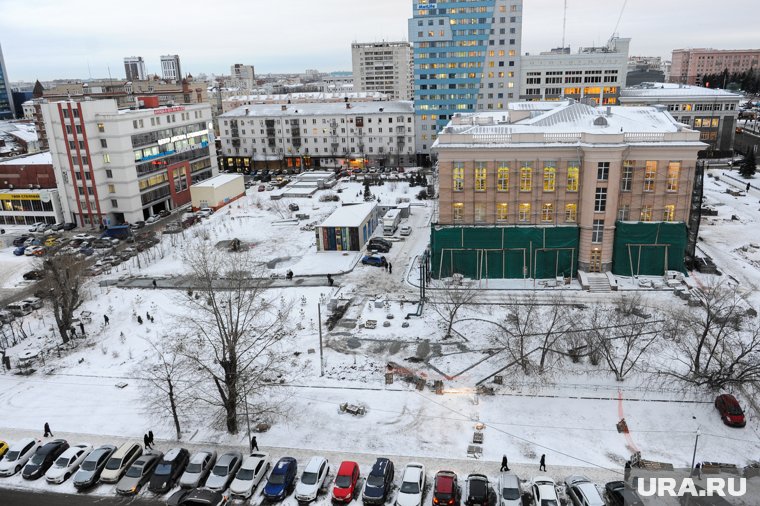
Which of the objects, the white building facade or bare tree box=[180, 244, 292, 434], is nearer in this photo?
bare tree box=[180, 244, 292, 434]

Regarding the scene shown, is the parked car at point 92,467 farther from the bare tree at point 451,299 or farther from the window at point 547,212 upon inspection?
the window at point 547,212

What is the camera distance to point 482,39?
342ft

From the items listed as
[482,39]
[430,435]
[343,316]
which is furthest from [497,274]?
[482,39]

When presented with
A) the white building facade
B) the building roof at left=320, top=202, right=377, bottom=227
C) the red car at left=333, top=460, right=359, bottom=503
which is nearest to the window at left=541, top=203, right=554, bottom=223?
the building roof at left=320, top=202, right=377, bottom=227

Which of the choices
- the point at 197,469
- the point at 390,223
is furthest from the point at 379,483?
the point at 390,223

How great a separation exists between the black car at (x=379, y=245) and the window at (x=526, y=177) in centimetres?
1639

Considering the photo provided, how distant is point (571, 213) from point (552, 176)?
378 centimetres

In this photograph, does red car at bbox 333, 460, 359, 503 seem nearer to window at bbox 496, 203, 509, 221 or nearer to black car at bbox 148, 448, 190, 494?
black car at bbox 148, 448, 190, 494

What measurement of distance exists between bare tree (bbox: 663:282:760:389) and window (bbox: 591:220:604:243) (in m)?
9.69

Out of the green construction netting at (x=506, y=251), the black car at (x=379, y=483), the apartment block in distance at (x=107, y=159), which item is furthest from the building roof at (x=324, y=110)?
the black car at (x=379, y=483)

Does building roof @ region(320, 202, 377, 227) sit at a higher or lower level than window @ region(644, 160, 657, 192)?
lower

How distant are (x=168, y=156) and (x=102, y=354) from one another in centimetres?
4718

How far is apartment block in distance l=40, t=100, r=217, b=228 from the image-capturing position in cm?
6744

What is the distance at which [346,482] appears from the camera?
79.3 feet
